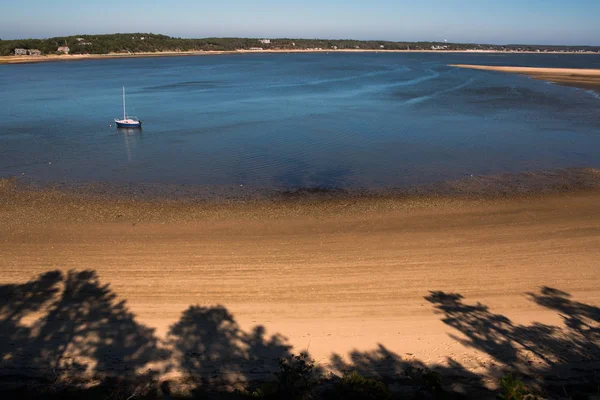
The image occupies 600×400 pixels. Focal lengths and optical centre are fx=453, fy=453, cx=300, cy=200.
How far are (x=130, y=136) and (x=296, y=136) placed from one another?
10.5 metres

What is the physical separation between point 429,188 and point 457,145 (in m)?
9.04

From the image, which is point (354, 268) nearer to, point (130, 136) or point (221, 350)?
point (221, 350)

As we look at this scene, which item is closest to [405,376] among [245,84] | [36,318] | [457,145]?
[36,318]

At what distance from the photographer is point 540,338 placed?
819cm

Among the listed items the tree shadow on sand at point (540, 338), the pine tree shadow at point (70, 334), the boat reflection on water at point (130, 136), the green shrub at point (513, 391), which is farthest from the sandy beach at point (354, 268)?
the boat reflection on water at point (130, 136)

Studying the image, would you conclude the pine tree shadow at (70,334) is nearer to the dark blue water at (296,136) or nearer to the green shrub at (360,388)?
the green shrub at (360,388)

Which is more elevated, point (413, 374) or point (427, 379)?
point (427, 379)

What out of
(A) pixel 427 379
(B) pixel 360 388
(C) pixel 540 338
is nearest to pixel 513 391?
(A) pixel 427 379

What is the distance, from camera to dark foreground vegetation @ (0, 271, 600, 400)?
6621 mm

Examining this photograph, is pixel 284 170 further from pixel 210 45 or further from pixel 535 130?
pixel 210 45

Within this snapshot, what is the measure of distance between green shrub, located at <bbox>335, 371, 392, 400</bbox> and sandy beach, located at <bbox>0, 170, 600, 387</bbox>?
0.81 m

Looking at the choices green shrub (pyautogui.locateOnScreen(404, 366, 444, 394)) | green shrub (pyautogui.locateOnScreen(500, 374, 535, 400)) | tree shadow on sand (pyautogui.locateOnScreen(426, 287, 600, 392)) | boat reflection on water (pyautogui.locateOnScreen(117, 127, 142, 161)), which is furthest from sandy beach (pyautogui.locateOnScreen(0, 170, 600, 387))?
boat reflection on water (pyautogui.locateOnScreen(117, 127, 142, 161))

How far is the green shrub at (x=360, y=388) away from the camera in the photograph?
629 centimetres

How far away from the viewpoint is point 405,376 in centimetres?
708
